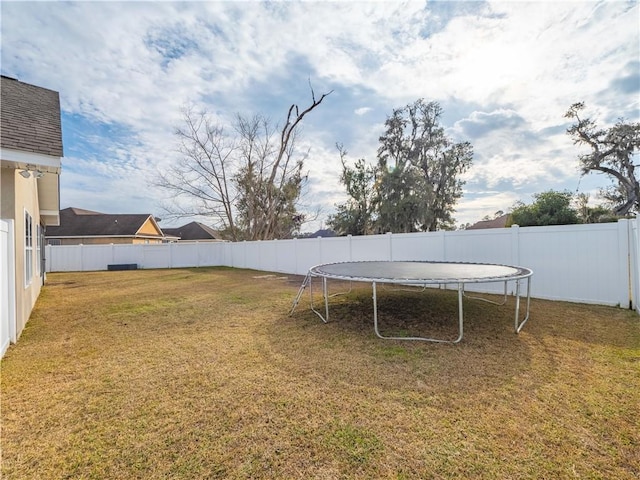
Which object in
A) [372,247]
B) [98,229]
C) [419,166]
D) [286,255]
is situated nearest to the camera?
[372,247]

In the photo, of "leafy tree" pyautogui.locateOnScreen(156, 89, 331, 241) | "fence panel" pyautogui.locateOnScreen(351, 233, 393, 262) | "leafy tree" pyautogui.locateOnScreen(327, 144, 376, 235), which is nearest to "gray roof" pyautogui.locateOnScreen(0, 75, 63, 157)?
"fence panel" pyautogui.locateOnScreen(351, 233, 393, 262)

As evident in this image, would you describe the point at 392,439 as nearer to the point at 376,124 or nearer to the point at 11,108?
the point at 11,108

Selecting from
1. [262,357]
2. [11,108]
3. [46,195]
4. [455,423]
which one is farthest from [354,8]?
[46,195]

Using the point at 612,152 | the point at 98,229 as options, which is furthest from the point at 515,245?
the point at 98,229

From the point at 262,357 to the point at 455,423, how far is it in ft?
6.78

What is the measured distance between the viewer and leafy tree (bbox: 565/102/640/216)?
17484 mm

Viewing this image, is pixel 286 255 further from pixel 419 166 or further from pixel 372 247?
pixel 419 166

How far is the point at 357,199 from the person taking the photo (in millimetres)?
22312

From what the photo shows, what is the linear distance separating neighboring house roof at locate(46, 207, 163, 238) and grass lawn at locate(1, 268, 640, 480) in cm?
2377

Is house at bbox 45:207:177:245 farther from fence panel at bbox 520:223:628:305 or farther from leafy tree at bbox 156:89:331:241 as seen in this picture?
fence panel at bbox 520:223:628:305

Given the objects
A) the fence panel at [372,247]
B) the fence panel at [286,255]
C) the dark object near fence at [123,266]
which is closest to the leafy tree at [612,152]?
the fence panel at [372,247]

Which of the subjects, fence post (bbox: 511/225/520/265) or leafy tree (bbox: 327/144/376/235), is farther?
leafy tree (bbox: 327/144/376/235)

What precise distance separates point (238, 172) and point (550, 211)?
59.2 ft

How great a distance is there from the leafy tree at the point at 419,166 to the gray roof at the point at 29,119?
1718cm
